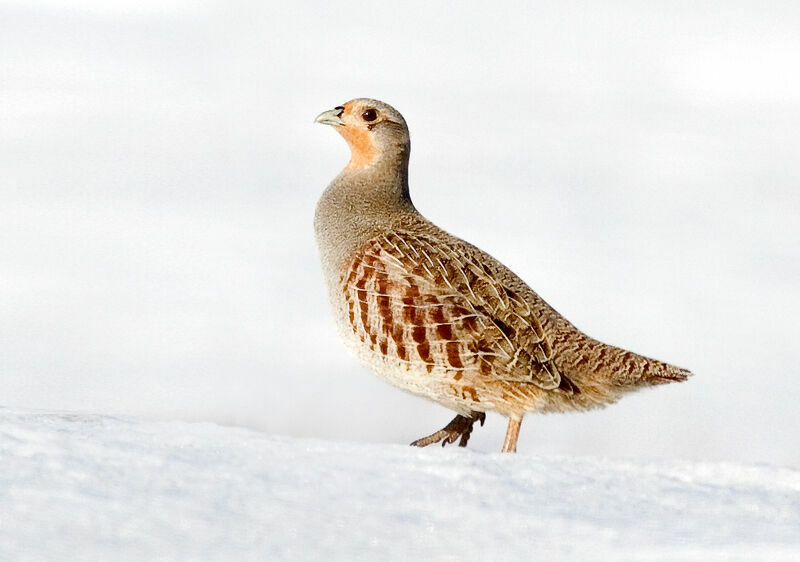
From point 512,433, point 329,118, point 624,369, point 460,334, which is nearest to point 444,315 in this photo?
point 460,334

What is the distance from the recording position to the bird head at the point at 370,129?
29.2ft

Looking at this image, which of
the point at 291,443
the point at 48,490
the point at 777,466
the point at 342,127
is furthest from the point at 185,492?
the point at 342,127

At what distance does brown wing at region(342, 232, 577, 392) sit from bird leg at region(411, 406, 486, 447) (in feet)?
2.35

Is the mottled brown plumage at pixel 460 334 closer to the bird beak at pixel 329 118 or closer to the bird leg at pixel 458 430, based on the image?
the bird leg at pixel 458 430

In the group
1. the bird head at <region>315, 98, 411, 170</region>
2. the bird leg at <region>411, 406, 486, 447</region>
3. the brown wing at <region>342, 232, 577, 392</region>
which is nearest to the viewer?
the brown wing at <region>342, 232, 577, 392</region>

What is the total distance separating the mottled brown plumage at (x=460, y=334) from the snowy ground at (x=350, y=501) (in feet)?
8.48

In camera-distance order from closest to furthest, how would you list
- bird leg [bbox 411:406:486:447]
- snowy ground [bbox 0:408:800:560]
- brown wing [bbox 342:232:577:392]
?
1. snowy ground [bbox 0:408:800:560]
2. brown wing [bbox 342:232:577:392]
3. bird leg [bbox 411:406:486:447]

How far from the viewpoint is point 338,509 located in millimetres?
4129

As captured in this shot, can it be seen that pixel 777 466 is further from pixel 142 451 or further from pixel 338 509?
pixel 142 451

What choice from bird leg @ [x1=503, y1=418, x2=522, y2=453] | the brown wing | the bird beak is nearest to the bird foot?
bird leg @ [x1=503, y1=418, x2=522, y2=453]

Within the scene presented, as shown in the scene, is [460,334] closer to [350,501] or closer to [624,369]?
[624,369]

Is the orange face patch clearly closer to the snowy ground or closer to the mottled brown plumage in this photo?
the mottled brown plumage

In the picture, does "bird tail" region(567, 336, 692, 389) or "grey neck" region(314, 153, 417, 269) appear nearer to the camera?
"bird tail" region(567, 336, 692, 389)

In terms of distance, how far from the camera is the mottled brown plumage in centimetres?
771
